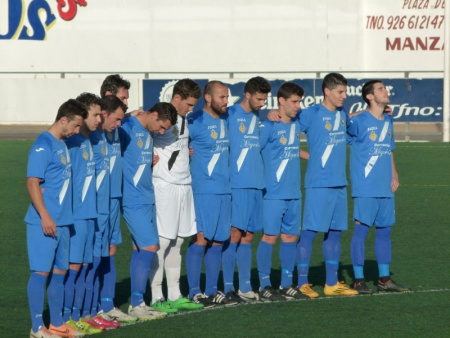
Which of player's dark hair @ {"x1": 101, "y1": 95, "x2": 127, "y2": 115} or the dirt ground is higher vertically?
the dirt ground

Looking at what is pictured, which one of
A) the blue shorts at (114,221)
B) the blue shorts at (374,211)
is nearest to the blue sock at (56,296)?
the blue shorts at (114,221)

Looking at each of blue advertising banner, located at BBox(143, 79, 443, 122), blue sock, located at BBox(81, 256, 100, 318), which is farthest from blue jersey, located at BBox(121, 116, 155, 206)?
blue advertising banner, located at BBox(143, 79, 443, 122)

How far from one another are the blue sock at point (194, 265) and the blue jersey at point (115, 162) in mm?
1059

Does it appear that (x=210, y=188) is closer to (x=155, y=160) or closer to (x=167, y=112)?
(x=155, y=160)

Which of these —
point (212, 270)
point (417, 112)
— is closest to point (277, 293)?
point (212, 270)

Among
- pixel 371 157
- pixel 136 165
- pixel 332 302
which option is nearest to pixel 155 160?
pixel 136 165

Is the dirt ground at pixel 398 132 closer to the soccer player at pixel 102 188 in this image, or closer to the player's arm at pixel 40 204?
the soccer player at pixel 102 188

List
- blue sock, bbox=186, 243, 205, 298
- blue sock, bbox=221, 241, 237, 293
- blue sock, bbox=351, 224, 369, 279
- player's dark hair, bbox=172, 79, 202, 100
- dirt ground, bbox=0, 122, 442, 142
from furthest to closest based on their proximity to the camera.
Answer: dirt ground, bbox=0, 122, 442, 142
blue sock, bbox=351, 224, 369, 279
blue sock, bbox=221, 241, 237, 293
blue sock, bbox=186, 243, 205, 298
player's dark hair, bbox=172, 79, 202, 100

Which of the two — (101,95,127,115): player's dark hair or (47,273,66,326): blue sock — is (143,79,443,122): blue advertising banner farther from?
(47,273,66,326): blue sock

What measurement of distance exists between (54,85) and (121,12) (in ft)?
30.4

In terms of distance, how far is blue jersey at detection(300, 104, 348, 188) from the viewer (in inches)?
453

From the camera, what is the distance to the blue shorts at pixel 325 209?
11.4 metres

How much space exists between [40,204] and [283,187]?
2917 mm

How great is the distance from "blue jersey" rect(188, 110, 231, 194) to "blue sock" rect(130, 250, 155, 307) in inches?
36.3
